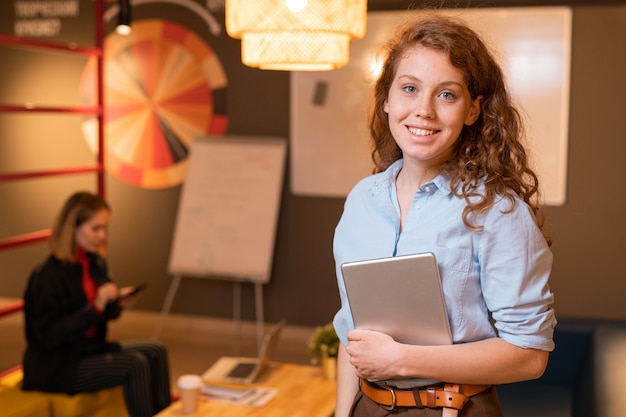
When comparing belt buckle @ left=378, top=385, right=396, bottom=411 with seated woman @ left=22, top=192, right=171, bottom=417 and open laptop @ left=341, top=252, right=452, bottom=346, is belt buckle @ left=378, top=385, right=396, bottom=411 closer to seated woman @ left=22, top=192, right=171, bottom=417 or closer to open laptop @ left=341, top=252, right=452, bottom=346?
open laptop @ left=341, top=252, right=452, bottom=346

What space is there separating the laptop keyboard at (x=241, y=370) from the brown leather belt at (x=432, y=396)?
2043 millimetres

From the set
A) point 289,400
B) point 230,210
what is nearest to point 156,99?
point 230,210

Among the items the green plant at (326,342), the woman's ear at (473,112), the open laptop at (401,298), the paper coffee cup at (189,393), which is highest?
the woman's ear at (473,112)

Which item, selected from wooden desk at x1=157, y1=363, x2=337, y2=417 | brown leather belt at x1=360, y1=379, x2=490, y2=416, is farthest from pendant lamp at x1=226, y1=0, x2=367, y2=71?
brown leather belt at x1=360, y1=379, x2=490, y2=416

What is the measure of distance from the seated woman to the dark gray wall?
186 centimetres

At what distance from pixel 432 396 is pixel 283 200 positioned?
4.23 meters

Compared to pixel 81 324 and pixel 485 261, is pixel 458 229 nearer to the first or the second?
pixel 485 261

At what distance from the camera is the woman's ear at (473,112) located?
1490 mm

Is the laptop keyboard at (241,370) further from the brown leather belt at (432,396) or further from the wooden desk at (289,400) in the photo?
the brown leather belt at (432,396)


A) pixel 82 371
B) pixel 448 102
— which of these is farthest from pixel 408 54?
pixel 82 371

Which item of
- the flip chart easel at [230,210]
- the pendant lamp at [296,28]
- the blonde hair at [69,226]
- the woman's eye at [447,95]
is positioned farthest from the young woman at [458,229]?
the flip chart easel at [230,210]

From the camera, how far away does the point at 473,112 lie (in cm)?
150

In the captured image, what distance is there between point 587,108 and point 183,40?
8.64ft

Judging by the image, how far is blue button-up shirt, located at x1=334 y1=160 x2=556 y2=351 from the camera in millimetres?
1377
